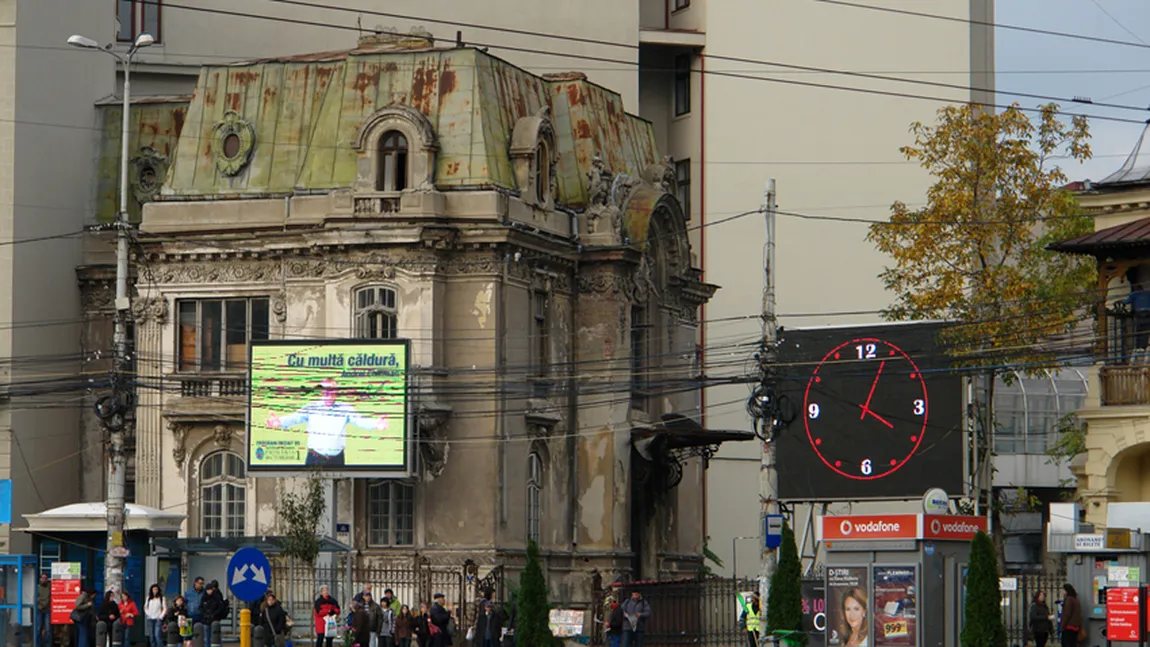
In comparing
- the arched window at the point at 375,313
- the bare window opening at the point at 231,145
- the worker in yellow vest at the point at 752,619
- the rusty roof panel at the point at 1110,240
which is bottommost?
the worker in yellow vest at the point at 752,619

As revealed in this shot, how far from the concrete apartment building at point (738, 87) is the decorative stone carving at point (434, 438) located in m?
15.9

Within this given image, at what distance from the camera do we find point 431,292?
181 ft

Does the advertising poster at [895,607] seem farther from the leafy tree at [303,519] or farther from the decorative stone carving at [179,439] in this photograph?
the decorative stone carving at [179,439]

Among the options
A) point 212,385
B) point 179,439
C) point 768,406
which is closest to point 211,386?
point 212,385

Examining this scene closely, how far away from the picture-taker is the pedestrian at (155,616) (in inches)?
1898

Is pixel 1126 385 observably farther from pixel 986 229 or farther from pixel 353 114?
pixel 353 114

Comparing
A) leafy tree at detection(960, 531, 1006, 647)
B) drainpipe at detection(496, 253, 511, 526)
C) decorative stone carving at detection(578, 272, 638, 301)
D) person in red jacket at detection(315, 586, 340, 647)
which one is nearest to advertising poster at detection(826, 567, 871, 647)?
leafy tree at detection(960, 531, 1006, 647)

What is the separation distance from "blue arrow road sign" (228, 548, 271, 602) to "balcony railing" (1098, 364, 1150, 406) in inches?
988

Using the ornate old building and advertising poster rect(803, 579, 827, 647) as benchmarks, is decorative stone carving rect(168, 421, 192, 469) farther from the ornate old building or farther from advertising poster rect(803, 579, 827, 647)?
advertising poster rect(803, 579, 827, 647)

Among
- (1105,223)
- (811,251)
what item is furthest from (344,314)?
(811,251)

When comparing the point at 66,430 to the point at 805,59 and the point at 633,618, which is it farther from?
the point at 805,59

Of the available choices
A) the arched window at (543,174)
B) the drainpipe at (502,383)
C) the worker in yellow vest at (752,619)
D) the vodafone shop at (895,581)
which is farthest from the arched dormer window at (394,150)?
the vodafone shop at (895,581)

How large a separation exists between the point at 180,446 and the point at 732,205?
2659 centimetres

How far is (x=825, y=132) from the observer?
76.3 m
